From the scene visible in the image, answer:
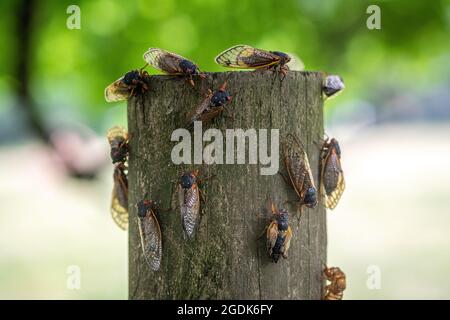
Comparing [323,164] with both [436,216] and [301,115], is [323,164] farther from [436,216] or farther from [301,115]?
[436,216]

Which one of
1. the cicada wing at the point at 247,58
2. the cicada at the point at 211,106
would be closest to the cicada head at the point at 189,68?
the cicada at the point at 211,106

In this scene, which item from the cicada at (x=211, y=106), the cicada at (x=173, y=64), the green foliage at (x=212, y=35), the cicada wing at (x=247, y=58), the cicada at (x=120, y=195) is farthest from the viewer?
the green foliage at (x=212, y=35)

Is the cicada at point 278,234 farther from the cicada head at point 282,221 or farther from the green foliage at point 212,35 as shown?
the green foliage at point 212,35

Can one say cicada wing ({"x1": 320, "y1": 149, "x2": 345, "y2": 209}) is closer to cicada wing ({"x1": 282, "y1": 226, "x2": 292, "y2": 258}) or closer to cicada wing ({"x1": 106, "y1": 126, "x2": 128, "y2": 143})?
cicada wing ({"x1": 282, "y1": 226, "x2": 292, "y2": 258})

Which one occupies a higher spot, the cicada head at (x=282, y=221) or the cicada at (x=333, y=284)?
the cicada head at (x=282, y=221)

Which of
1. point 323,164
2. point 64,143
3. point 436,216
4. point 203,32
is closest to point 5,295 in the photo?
point 64,143
